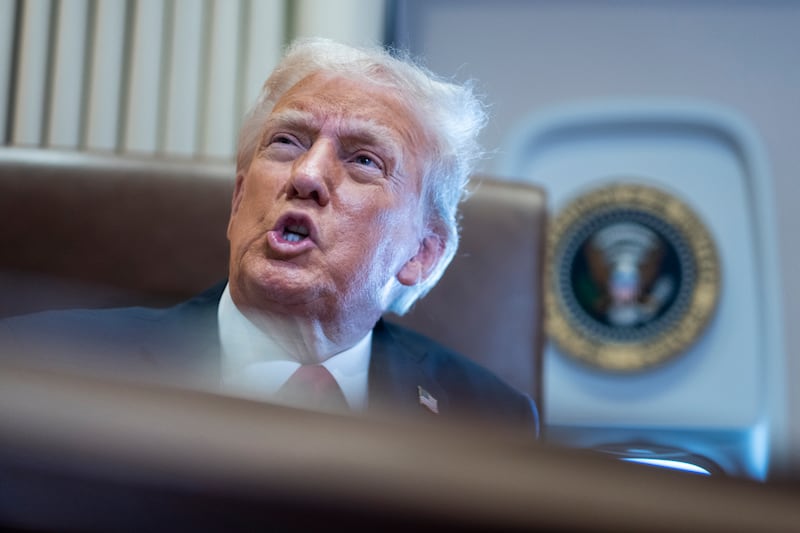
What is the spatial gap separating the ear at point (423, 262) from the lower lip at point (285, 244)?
0.50 feet

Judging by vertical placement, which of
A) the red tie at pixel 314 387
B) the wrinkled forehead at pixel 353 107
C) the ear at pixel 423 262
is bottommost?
the red tie at pixel 314 387

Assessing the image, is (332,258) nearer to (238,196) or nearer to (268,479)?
(238,196)

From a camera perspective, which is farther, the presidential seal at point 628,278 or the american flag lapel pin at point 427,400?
the presidential seal at point 628,278

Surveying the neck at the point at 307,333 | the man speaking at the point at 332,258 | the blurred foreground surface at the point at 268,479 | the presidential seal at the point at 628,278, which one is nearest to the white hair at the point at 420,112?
the man speaking at the point at 332,258

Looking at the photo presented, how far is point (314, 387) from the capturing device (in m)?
0.90

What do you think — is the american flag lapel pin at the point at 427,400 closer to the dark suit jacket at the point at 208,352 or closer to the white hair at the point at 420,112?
the dark suit jacket at the point at 208,352

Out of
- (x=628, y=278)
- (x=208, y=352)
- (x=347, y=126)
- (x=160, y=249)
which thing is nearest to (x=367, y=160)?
(x=347, y=126)

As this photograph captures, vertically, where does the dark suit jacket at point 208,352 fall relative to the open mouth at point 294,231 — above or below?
below

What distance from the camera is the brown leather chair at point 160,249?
1196mm

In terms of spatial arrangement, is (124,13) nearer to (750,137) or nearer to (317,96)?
(317,96)

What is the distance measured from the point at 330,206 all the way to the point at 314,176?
3 centimetres

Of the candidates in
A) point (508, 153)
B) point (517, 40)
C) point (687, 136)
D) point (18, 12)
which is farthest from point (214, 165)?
point (687, 136)

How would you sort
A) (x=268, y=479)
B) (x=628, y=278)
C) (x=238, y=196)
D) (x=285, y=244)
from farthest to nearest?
(x=628, y=278), (x=238, y=196), (x=285, y=244), (x=268, y=479)

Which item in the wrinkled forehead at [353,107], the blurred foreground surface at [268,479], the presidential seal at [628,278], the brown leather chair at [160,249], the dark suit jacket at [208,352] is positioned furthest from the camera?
the presidential seal at [628,278]
